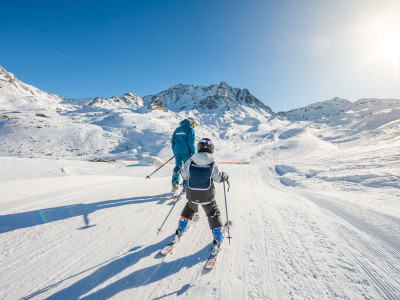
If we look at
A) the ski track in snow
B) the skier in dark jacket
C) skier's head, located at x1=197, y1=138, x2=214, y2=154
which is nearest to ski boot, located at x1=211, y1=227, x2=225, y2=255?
the skier in dark jacket

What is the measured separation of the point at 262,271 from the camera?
7.79ft

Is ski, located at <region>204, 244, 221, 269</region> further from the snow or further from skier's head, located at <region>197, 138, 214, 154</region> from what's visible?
skier's head, located at <region>197, 138, 214, 154</region>

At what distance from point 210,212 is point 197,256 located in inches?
28.4

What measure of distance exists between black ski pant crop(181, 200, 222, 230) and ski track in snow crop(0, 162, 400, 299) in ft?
1.35

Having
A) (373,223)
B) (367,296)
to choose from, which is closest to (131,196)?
(367,296)

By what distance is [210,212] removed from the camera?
313 cm

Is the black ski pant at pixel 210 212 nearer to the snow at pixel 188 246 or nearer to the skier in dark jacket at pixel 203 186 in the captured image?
the skier in dark jacket at pixel 203 186

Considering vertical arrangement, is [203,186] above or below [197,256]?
above

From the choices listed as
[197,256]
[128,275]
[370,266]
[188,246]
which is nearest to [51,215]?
[128,275]

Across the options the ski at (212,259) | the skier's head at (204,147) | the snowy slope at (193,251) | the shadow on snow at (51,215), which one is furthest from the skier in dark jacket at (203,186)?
the shadow on snow at (51,215)

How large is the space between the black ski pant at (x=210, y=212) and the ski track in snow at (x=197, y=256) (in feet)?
1.35

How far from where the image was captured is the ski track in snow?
81.6 inches

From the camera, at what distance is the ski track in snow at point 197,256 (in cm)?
207

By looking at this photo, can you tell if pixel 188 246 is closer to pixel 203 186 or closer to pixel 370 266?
pixel 203 186
